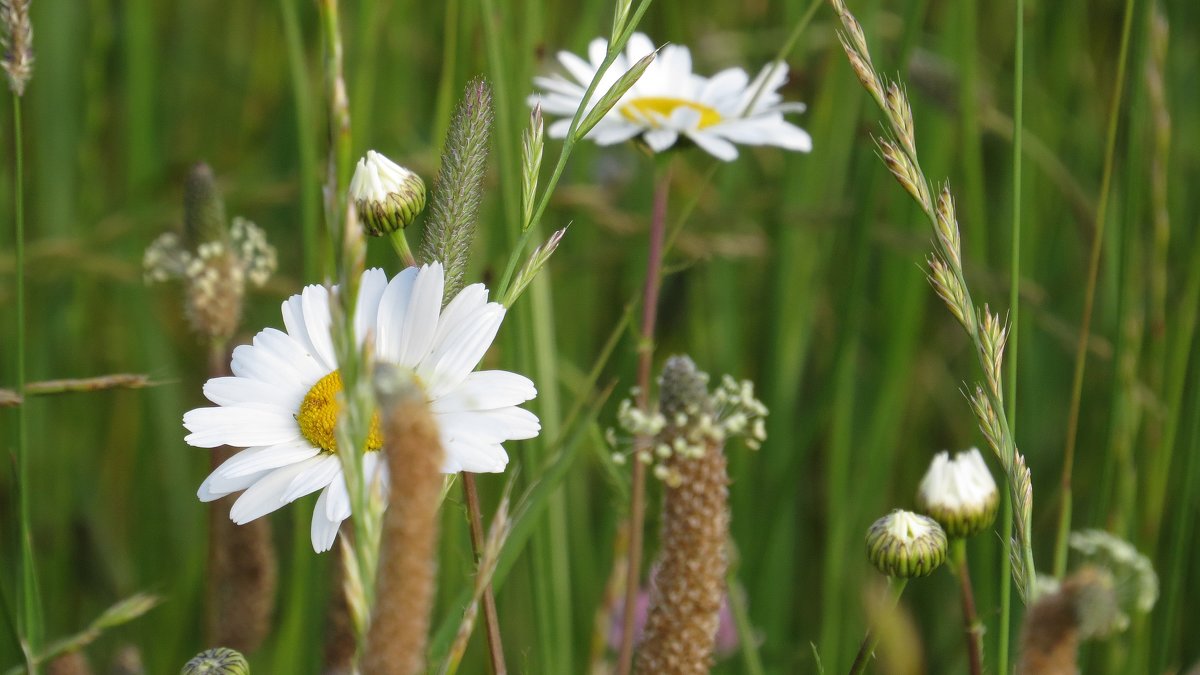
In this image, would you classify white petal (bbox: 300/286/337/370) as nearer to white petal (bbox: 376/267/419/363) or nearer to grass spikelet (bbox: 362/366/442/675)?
white petal (bbox: 376/267/419/363)

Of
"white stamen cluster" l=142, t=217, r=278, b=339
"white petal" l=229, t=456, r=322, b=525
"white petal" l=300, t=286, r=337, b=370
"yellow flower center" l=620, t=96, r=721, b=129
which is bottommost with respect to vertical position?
"white petal" l=229, t=456, r=322, b=525

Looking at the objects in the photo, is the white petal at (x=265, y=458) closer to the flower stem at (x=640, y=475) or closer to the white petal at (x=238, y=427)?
the white petal at (x=238, y=427)

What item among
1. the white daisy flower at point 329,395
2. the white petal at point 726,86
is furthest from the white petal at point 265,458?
the white petal at point 726,86

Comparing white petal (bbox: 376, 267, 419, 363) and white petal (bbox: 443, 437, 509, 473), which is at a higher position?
white petal (bbox: 376, 267, 419, 363)

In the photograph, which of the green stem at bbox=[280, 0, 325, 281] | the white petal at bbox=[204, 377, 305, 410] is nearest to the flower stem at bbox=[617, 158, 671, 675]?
the white petal at bbox=[204, 377, 305, 410]

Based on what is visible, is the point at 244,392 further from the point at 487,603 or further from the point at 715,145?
the point at 715,145

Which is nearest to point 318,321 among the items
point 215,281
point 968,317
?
point 968,317

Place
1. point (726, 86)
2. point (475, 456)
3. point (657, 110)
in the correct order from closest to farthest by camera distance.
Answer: point (475, 456)
point (657, 110)
point (726, 86)
